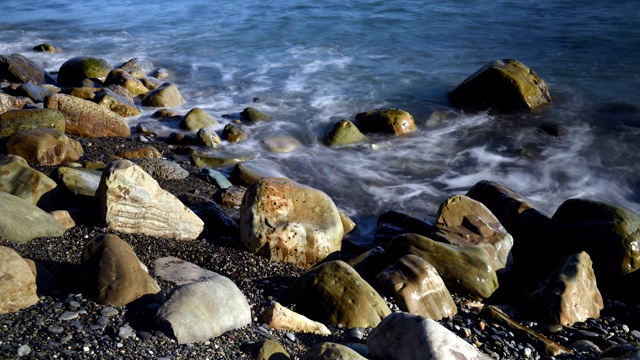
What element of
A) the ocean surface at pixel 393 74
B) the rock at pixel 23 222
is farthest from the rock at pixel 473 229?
the rock at pixel 23 222

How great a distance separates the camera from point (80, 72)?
11.9 m

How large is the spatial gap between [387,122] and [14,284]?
23.2ft

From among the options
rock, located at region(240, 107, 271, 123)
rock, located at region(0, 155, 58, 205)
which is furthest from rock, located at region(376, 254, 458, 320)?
rock, located at region(240, 107, 271, 123)

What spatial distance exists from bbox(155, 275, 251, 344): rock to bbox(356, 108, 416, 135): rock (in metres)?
6.18

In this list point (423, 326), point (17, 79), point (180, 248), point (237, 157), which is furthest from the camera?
point (17, 79)

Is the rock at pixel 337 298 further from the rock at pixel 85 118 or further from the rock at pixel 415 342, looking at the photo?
the rock at pixel 85 118

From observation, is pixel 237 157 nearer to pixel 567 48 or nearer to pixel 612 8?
pixel 567 48

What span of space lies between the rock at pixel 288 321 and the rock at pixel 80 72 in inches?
357

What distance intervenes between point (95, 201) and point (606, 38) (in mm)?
13404

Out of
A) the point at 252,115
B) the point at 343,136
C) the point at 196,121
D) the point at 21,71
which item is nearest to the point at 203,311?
the point at 343,136

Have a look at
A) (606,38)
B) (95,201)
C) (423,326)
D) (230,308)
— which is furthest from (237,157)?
(606,38)

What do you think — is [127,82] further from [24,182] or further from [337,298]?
[337,298]

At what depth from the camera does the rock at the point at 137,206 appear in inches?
205

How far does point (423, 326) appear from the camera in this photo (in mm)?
3646
